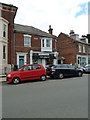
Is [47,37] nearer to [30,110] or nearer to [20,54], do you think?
[20,54]

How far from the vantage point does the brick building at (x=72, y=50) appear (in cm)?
3512

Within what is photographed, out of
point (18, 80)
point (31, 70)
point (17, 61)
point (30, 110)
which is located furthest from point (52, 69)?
point (30, 110)

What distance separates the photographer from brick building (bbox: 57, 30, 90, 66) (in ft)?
115

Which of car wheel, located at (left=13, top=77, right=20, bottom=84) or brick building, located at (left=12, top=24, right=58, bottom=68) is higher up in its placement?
brick building, located at (left=12, top=24, right=58, bottom=68)

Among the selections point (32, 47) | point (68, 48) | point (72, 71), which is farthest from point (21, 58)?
point (68, 48)

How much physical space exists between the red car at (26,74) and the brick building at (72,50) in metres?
20.5

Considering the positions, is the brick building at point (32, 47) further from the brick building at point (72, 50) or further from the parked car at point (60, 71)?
the brick building at point (72, 50)

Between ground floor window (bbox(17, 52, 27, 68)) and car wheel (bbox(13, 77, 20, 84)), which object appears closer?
car wheel (bbox(13, 77, 20, 84))

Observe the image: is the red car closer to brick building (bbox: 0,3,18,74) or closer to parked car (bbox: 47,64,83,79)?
parked car (bbox: 47,64,83,79)

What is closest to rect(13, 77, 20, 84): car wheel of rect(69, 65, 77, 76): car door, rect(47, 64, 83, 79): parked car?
rect(47, 64, 83, 79): parked car

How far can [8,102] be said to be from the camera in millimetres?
7129

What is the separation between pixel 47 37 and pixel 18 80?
47.0 feet

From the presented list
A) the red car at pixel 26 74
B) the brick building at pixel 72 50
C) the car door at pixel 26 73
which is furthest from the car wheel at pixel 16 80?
the brick building at pixel 72 50

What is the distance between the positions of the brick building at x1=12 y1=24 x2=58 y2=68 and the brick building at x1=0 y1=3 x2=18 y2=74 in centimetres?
119
